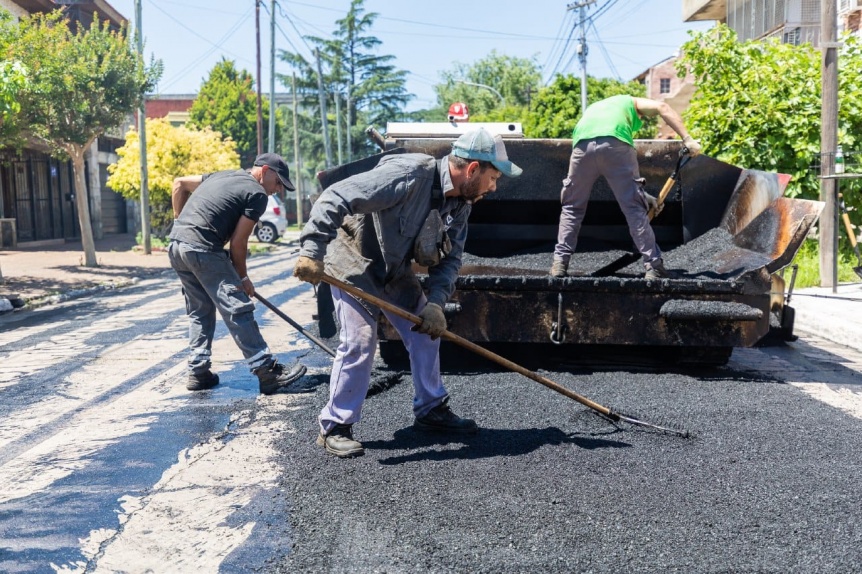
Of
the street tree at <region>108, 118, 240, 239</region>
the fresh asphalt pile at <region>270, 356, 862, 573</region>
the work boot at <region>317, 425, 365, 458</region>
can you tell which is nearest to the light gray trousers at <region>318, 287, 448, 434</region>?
the work boot at <region>317, 425, 365, 458</region>

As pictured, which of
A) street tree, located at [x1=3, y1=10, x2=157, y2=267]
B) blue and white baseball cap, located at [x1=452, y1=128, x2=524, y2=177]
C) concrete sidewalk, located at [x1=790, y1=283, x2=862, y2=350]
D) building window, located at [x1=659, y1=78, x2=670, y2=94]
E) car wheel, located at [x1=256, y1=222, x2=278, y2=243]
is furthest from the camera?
building window, located at [x1=659, y1=78, x2=670, y2=94]

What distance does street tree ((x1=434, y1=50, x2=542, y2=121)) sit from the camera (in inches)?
2520

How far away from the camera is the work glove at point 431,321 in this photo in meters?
3.90

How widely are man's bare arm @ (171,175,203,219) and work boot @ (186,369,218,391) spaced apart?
3.52 ft

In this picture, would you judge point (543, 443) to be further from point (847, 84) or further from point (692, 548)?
point (847, 84)

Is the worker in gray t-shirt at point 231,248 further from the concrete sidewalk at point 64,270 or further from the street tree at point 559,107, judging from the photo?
the street tree at point 559,107

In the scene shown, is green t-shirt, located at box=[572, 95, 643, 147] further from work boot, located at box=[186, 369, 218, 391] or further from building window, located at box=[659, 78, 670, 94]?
building window, located at box=[659, 78, 670, 94]

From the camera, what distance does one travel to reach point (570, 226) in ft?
19.7

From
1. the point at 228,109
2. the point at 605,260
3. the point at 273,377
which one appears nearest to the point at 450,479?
the point at 273,377

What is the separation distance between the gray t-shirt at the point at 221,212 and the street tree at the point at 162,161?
16951 millimetres

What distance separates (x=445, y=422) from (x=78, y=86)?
1280 cm

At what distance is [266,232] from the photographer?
24.9m

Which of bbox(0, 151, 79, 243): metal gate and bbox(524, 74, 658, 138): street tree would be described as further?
bbox(524, 74, 658, 138): street tree

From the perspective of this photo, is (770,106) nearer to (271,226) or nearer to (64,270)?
(64,270)
